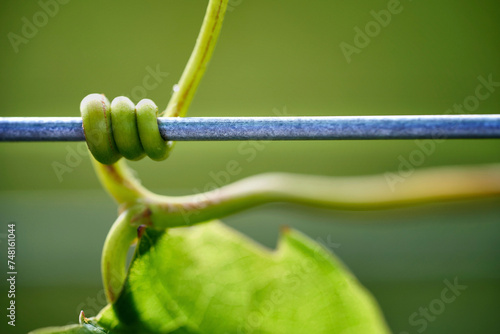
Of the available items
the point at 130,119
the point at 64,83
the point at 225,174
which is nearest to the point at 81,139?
the point at 130,119

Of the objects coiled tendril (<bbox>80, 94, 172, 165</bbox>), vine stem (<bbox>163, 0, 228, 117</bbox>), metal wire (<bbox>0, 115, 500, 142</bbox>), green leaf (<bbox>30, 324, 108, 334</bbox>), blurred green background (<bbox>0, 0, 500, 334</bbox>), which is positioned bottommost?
green leaf (<bbox>30, 324, 108, 334</bbox>)

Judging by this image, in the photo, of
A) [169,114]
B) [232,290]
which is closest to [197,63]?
[169,114]

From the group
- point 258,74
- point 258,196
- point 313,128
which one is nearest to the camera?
point 313,128

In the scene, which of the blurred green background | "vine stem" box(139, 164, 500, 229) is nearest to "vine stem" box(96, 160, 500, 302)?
"vine stem" box(139, 164, 500, 229)

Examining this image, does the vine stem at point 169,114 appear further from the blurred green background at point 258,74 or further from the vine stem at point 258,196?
the blurred green background at point 258,74

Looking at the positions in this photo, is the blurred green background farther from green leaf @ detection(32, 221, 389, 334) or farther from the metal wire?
the metal wire

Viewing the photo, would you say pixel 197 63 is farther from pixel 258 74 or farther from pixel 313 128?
pixel 258 74

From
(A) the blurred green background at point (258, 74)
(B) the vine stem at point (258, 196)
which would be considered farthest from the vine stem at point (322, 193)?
(A) the blurred green background at point (258, 74)
